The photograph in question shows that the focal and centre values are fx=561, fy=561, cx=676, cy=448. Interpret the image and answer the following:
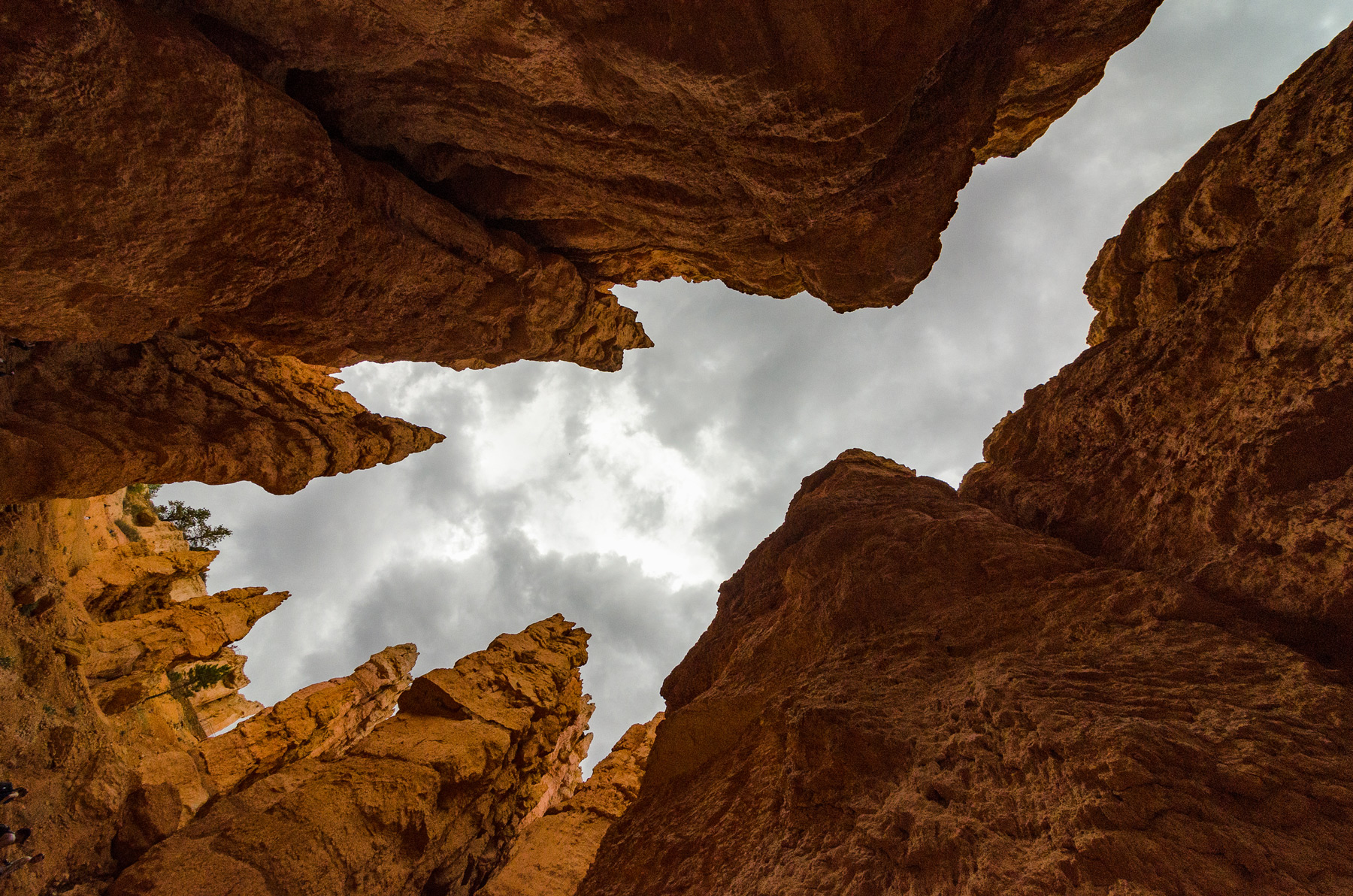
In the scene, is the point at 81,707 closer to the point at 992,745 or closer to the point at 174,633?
the point at 174,633

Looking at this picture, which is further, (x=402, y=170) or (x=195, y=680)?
(x=195, y=680)

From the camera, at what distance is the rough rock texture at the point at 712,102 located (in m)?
6.84

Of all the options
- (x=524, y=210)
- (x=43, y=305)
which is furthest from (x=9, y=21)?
(x=524, y=210)

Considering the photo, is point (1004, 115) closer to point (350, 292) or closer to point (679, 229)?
point (679, 229)

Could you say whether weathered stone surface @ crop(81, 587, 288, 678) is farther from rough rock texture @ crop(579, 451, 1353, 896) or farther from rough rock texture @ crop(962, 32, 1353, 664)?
rough rock texture @ crop(962, 32, 1353, 664)

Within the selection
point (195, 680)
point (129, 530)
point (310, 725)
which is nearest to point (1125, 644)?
point (310, 725)

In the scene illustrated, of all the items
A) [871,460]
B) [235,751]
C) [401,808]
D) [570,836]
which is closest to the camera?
[401,808]

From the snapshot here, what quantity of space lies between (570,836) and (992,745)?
11.8m

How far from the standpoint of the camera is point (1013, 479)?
39.0 feet

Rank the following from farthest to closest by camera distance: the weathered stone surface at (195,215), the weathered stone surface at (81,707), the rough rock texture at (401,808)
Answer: the weathered stone surface at (81,707), the rough rock texture at (401,808), the weathered stone surface at (195,215)

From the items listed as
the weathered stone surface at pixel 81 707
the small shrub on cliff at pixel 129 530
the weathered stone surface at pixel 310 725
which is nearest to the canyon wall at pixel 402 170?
the weathered stone surface at pixel 81 707

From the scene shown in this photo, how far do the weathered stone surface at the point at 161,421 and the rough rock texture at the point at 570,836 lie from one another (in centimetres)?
1007

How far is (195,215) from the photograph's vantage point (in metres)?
7.64

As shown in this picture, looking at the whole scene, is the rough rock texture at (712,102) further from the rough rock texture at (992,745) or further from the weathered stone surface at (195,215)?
the rough rock texture at (992,745)
